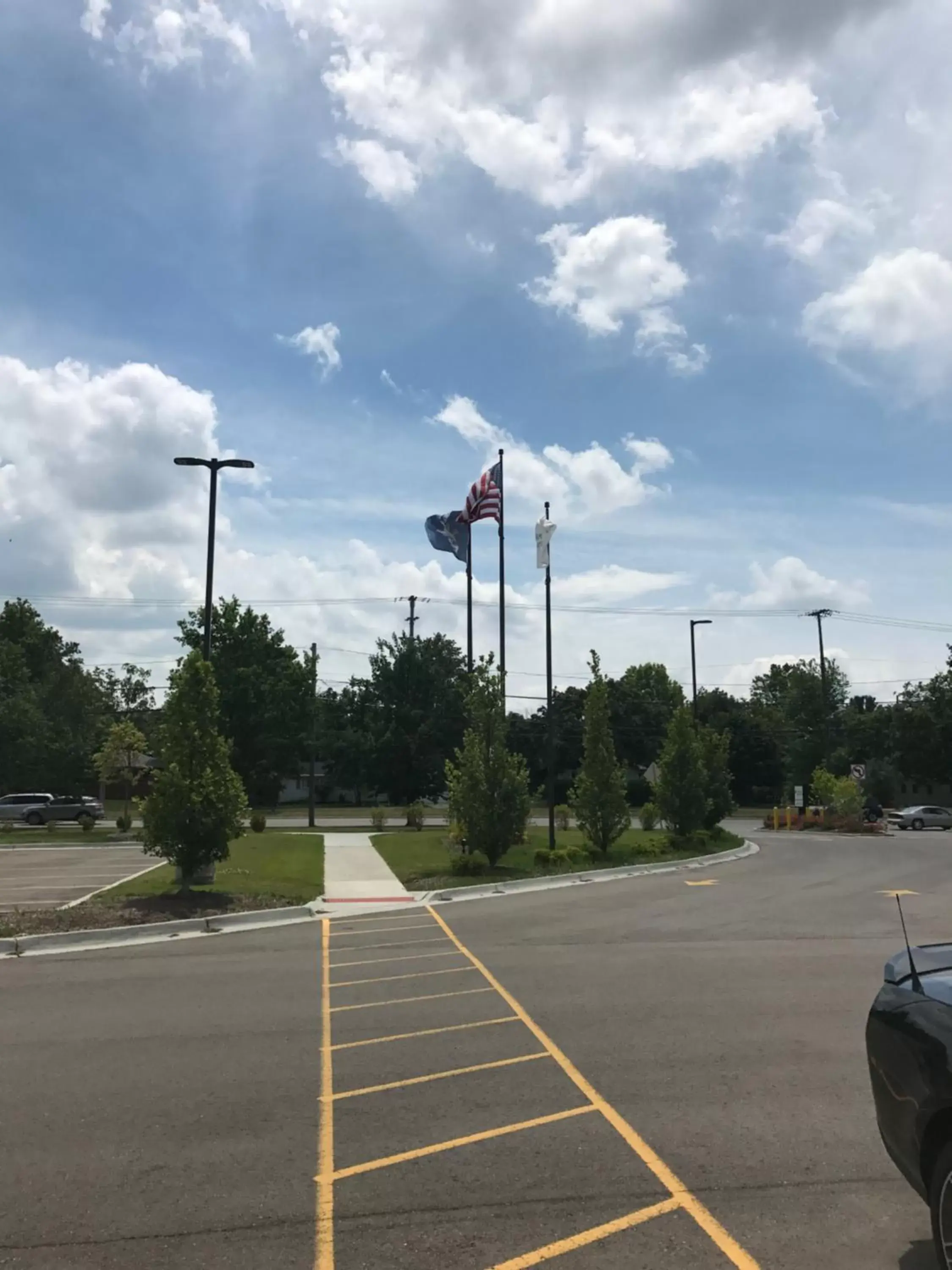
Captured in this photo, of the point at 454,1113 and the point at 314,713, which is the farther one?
the point at 314,713

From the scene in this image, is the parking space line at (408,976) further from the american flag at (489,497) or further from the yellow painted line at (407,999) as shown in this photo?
the american flag at (489,497)

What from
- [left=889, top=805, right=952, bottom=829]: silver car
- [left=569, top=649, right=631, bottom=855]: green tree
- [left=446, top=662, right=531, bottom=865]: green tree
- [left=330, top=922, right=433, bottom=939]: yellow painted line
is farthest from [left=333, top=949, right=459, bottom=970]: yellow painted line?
[left=889, top=805, right=952, bottom=829]: silver car

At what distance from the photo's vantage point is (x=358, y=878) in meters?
22.2

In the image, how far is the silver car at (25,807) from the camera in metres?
47.8

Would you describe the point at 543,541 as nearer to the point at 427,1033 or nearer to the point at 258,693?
the point at 427,1033

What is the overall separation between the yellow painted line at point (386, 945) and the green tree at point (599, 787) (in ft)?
41.7

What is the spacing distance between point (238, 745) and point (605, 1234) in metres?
64.4

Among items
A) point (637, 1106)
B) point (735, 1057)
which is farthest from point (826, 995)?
point (637, 1106)

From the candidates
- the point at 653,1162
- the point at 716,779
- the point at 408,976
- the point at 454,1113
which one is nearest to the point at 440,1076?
the point at 454,1113

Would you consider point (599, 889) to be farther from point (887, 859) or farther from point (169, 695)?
point (887, 859)

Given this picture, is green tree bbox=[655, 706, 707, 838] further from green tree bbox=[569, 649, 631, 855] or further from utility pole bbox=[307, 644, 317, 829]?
utility pole bbox=[307, 644, 317, 829]

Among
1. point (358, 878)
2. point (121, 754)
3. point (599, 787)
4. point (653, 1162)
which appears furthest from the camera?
point (121, 754)

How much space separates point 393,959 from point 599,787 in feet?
47.7

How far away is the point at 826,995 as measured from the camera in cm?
955
